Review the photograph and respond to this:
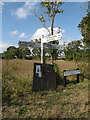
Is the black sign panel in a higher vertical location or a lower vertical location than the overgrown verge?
higher

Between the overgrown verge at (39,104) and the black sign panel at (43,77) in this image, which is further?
the black sign panel at (43,77)

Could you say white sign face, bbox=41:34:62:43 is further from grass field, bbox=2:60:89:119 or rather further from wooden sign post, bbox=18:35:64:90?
grass field, bbox=2:60:89:119

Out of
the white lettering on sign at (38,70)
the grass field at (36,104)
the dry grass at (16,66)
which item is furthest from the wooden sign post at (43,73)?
the dry grass at (16,66)

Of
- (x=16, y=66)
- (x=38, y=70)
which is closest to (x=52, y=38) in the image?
(x=38, y=70)

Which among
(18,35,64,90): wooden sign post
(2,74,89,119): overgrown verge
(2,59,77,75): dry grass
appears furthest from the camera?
(2,59,77,75): dry grass

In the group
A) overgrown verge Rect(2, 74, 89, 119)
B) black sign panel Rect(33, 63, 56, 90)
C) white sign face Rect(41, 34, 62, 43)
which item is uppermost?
white sign face Rect(41, 34, 62, 43)

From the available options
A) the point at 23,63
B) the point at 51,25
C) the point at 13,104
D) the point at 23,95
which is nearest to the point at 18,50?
the point at 23,63

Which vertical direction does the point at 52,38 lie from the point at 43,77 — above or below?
above

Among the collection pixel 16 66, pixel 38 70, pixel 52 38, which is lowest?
pixel 38 70

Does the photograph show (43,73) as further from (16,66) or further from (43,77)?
(16,66)

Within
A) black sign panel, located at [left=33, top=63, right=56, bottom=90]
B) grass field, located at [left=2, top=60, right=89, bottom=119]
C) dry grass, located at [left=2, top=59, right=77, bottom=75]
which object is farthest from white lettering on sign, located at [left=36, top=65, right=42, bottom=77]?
dry grass, located at [left=2, top=59, right=77, bottom=75]

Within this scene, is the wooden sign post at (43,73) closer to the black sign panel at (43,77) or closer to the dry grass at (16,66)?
the black sign panel at (43,77)

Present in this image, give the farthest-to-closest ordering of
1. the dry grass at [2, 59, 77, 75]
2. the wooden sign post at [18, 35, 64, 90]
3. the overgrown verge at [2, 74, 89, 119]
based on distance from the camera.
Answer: the dry grass at [2, 59, 77, 75], the wooden sign post at [18, 35, 64, 90], the overgrown verge at [2, 74, 89, 119]

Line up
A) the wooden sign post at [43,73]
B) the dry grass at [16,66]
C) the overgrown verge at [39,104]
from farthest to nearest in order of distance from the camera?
the dry grass at [16,66] → the wooden sign post at [43,73] → the overgrown verge at [39,104]
